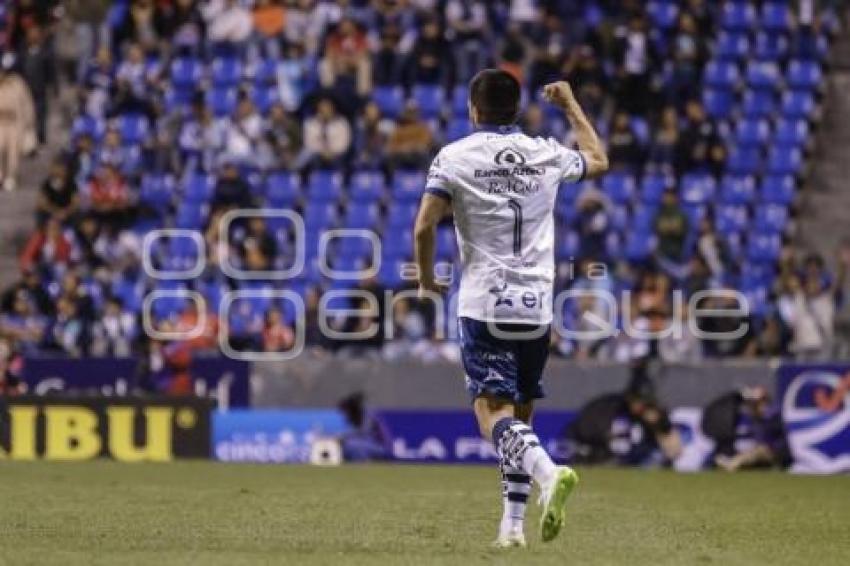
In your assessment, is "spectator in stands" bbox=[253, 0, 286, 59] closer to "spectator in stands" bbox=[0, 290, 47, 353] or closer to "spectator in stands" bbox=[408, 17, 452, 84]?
"spectator in stands" bbox=[408, 17, 452, 84]

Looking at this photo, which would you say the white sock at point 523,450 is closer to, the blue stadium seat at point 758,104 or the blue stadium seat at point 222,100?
the blue stadium seat at point 222,100

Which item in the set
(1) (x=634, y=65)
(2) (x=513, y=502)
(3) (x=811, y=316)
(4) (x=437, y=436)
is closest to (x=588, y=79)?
(1) (x=634, y=65)

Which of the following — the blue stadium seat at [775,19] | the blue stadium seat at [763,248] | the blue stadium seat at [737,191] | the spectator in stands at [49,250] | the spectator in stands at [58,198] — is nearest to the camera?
the spectator in stands at [49,250]

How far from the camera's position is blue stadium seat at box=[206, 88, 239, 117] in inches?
919

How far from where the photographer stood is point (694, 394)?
1850cm

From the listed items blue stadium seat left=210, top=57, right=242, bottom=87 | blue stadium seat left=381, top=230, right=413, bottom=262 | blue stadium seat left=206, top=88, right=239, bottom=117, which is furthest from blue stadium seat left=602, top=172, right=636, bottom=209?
blue stadium seat left=210, top=57, right=242, bottom=87

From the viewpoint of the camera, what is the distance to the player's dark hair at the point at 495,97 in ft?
28.8

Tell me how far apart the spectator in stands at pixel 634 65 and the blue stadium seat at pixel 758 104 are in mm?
1206

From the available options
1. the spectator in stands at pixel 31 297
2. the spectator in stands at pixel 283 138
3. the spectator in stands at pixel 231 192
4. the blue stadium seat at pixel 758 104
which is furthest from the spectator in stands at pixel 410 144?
the spectator in stands at pixel 31 297

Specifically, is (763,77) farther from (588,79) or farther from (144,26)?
(144,26)

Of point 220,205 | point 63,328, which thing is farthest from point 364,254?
point 63,328

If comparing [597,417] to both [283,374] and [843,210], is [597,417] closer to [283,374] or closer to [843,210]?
[283,374]

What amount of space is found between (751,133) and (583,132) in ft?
46.7

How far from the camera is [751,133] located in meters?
23.1
